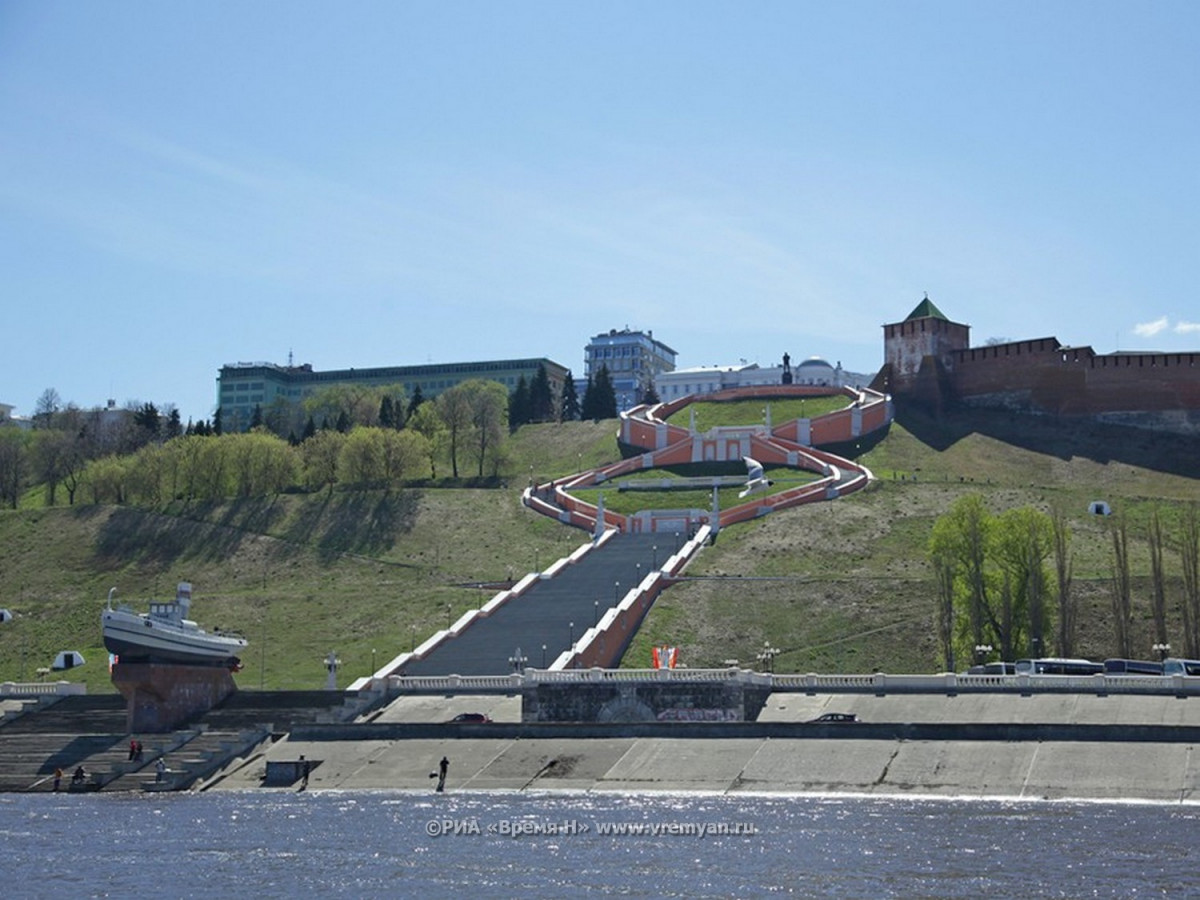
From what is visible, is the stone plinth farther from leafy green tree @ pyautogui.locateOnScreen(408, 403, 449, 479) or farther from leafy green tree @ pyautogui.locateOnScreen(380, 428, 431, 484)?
leafy green tree @ pyautogui.locateOnScreen(408, 403, 449, 479)

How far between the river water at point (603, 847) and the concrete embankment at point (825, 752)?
1646mm

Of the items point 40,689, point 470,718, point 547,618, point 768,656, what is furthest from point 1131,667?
point 40,689

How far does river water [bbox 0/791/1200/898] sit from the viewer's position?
109 ft

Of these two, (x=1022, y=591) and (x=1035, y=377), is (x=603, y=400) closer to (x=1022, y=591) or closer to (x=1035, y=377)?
(x=1035, y=377)

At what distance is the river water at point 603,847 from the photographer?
109ft

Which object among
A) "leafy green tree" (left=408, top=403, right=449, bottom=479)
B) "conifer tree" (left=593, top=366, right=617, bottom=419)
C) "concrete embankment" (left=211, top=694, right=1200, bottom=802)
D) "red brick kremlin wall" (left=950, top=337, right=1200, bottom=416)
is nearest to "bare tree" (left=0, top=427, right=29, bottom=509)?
"leafy green tree" (left=408, top=403, right=449, bottom=479)

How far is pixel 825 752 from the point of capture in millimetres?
51219

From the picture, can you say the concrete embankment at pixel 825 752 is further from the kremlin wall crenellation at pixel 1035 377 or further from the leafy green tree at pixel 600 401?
the leafy green tree at pixel 600 401

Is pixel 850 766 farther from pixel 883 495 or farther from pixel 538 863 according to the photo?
pixel 883 495

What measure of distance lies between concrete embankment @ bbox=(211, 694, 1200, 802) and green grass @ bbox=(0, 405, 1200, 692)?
41.2ft

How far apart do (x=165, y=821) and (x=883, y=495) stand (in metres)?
57.4

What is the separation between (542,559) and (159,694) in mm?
29990

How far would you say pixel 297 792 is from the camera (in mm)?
52062

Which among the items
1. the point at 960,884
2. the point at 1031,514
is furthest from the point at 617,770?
the point at 1031,514
